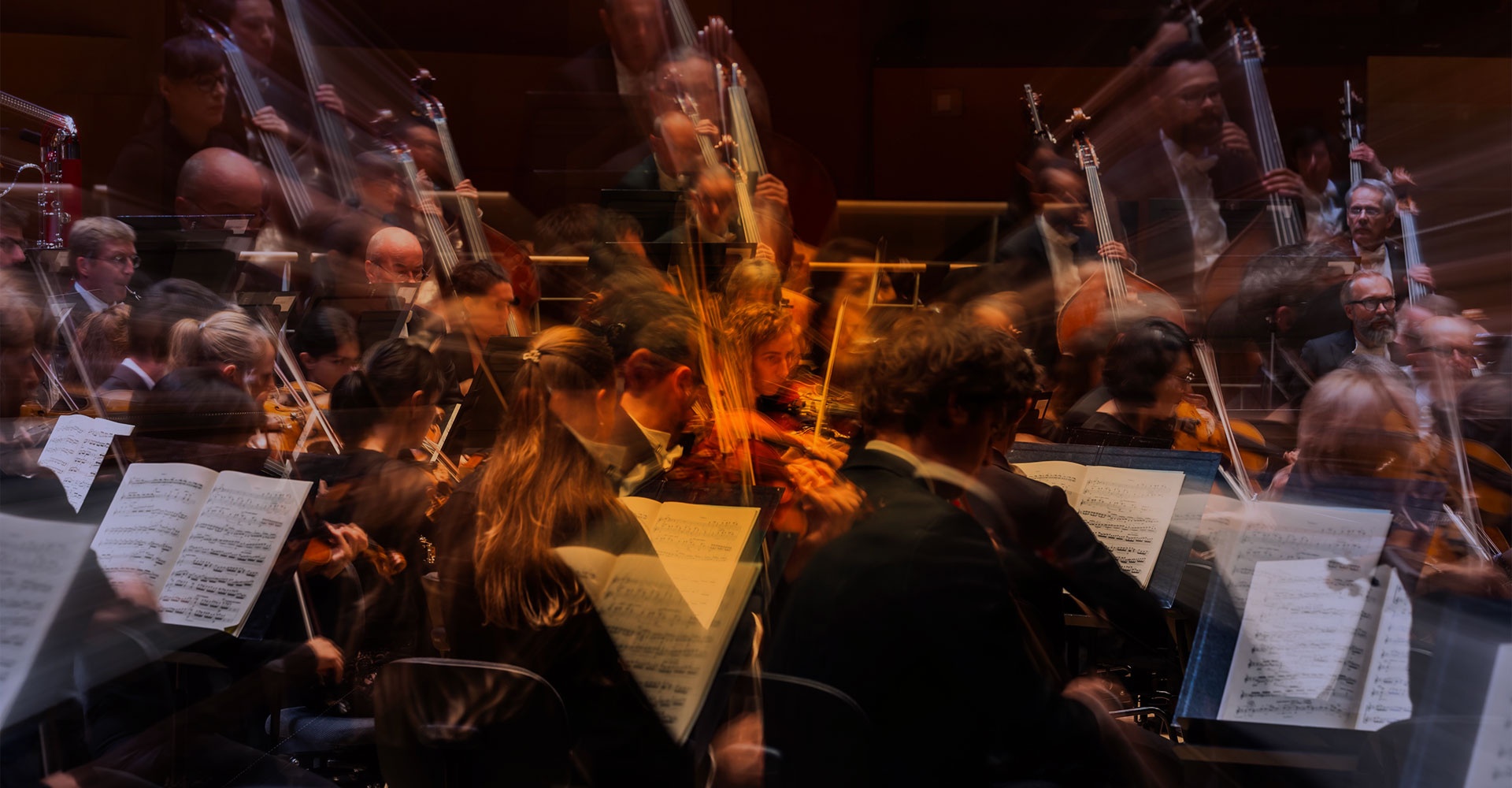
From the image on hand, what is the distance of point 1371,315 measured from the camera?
300 cm

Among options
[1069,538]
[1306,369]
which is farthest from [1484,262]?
[1069,538]

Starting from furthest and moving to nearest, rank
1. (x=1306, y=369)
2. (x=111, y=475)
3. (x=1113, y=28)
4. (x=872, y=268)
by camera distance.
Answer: (x=1113, y=28) < (x=872, y=268) < (x=1306, y=369) < (x=111, y=475)

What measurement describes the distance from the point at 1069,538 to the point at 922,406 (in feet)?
1.29

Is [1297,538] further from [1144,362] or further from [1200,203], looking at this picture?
[1200,203]

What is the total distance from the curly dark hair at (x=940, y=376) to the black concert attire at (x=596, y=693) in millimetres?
446

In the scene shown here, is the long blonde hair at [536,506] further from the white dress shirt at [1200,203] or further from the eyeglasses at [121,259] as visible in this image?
the white dress shirt at [1200,203]

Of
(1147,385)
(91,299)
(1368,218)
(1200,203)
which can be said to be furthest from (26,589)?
(1368,218)

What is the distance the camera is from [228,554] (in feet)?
5.25

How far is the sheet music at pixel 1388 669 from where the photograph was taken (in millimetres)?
1232

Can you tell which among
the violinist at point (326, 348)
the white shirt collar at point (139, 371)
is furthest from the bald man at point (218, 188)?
the white shirt collar at point (139, 371)

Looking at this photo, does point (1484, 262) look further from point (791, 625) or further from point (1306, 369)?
point (791, 625)

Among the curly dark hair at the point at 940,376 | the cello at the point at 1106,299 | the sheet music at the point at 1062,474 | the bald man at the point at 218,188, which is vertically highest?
the cello at the point at 1106,299

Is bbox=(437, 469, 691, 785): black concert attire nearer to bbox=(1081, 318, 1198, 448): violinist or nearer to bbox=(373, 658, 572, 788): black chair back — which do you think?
bbox=(373, 658, 572, 788): black chair back

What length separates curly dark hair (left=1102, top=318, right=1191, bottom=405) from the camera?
7.11ft
